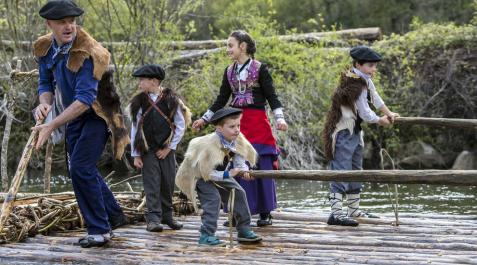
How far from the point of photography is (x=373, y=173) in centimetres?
510

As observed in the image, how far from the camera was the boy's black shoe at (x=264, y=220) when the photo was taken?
6992 millimetres

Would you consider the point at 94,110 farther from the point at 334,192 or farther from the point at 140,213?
the point at 334,192

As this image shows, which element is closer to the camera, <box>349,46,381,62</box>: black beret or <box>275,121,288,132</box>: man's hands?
<box>275,121,288,132</box>: man's hands

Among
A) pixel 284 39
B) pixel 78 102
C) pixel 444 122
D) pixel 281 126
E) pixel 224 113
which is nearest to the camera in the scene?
pixel 78 102

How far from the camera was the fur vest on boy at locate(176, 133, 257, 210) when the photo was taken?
6.07m

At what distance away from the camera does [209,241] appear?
6.10 meters

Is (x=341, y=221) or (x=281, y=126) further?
(x=341, y=221)

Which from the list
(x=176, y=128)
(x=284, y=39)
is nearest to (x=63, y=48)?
(x=176, y=128)

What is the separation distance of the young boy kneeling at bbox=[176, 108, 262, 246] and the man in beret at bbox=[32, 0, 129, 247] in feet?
1.92

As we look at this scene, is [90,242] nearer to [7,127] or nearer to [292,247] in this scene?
[292,247]

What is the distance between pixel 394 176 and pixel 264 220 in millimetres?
2183

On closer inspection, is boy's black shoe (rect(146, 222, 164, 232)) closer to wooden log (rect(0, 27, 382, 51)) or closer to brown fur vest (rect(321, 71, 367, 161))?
brown fur vest (rect(321, 71, 367, 161))

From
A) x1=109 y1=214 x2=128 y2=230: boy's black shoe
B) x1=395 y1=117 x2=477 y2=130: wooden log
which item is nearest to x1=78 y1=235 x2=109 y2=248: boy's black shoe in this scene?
x1=109 y1=214 x2=128 y2=230: boy's black shoe

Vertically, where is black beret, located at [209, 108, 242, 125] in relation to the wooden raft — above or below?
above
